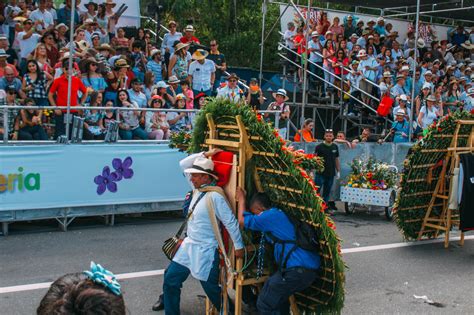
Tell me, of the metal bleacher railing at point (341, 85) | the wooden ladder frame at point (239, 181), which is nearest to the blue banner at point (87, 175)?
the wooden ladder frame at point (239, 181)

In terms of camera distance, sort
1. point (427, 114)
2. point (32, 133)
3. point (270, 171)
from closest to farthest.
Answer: point (270, 171)
point (32, 133)
point (427, 114)

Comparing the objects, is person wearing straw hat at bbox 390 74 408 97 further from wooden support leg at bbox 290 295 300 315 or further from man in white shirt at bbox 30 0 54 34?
wooden support leg at bbox 290 295 300 315

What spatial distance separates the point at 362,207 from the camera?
13.9 metres

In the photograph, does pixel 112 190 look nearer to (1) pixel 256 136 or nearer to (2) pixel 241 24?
(1) pixel 256 136

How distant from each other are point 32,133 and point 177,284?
17.5 feet

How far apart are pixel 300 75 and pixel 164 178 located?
31.3ft

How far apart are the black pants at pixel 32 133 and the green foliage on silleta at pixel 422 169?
18.6 ft

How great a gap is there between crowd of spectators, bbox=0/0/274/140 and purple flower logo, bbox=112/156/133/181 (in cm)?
57

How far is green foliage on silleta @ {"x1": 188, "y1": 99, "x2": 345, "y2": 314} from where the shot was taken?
5.96 metres

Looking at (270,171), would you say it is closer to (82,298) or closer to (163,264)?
(163,264)

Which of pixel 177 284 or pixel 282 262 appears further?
pixel 177 284

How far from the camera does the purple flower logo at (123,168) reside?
36.1ft

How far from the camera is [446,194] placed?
10227 mm

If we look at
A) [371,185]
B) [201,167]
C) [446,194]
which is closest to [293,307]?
[201,167]
